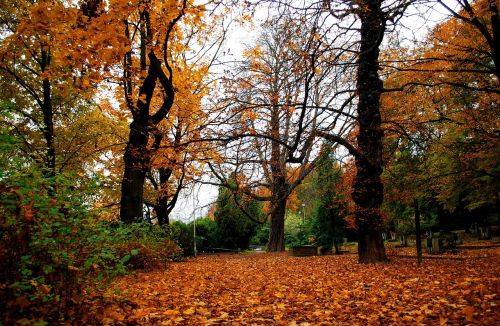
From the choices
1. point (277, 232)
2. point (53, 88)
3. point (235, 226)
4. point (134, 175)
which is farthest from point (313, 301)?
point (235, 226)

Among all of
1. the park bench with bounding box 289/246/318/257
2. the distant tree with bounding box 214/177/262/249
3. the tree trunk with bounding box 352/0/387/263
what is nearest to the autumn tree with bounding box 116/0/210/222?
the tree trunk with bounding box 352/0/387/263

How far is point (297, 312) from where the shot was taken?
177 inches

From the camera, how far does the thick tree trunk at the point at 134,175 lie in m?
9.93

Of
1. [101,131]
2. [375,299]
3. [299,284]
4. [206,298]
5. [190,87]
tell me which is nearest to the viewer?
[375,299]

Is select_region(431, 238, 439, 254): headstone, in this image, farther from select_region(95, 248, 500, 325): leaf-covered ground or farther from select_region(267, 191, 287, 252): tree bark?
select_region(95, 248, 500, 325): leaf-covered ground

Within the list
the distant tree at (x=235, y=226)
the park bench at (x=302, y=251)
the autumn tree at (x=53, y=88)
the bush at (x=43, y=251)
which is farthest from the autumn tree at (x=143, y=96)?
the distant tree at (x=235, y=226)

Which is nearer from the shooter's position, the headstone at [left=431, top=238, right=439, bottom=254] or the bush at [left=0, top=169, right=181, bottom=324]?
the bush at [left=0, top=169, right=181, bottom=324]

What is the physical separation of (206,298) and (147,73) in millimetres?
8118

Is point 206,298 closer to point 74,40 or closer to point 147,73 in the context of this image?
point 74,40

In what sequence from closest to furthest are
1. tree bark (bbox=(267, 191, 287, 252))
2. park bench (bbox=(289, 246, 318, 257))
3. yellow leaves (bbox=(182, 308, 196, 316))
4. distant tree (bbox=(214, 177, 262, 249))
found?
yellow leaves (bbox=(182, 308, 196, 316)) → park bench (bbox=(289, 246, 318, 257)) → tree bark (bbox=(267, 191, 287, 252)) → distant tree (bbox=(214, 177, 262, 249))

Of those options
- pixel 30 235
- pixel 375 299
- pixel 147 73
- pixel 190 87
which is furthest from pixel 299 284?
pixel 190 87

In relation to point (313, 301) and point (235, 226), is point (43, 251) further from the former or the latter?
point (235, 226)

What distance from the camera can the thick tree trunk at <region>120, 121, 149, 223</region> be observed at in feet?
32.6

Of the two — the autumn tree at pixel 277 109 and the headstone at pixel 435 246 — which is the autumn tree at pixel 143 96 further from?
the headstone at pixel 435 246
